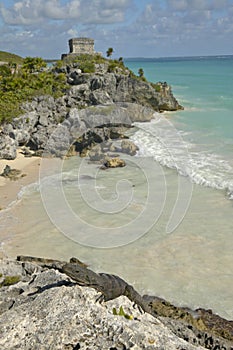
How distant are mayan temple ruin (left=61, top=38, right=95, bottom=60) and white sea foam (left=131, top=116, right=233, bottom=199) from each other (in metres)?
21.4

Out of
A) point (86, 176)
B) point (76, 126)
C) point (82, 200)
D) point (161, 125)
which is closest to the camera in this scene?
point (82, 200)

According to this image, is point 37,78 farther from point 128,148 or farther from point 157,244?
point 157,244

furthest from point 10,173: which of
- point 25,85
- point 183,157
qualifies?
point 25,85

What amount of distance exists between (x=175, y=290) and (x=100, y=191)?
7951 millimetres

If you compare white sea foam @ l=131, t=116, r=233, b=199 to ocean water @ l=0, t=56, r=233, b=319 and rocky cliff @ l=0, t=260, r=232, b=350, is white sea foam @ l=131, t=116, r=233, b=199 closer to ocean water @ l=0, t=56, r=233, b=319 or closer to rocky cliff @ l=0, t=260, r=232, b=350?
ocean water @ l=0, t=56, r=233, b=319

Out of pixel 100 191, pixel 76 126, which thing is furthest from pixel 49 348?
pixel 76 126

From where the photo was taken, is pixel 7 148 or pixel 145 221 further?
pixel 7 148

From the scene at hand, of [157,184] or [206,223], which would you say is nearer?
[206,223]

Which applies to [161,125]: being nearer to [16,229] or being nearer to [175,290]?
[16,229]

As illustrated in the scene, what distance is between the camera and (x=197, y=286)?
987 cm

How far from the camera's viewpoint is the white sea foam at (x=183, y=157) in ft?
58.4

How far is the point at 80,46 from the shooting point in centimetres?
4878

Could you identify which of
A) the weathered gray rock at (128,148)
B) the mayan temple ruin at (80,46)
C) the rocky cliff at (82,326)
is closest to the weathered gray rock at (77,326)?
the rocky cliff at (82,326)

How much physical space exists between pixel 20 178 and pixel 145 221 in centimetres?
783
